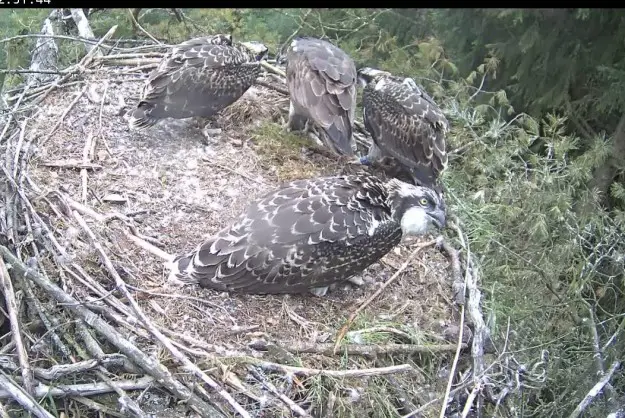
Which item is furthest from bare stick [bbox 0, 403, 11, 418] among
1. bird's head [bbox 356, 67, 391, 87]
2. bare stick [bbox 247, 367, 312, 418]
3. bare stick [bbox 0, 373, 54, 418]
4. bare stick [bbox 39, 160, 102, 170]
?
bird's head [bbox 356, 67, 391, 87]

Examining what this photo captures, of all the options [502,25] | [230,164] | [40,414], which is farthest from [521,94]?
[40,414]

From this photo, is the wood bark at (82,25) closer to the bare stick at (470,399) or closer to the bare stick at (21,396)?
the bare stick at (21,396)

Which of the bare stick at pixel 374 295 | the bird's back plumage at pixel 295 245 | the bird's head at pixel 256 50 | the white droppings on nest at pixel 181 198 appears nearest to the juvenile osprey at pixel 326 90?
the bird's head at pixel 256 50

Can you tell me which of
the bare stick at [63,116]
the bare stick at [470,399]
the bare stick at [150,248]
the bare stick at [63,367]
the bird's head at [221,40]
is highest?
the bird's head at [221,40]

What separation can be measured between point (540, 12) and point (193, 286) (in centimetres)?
441

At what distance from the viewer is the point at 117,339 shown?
4.00 meters

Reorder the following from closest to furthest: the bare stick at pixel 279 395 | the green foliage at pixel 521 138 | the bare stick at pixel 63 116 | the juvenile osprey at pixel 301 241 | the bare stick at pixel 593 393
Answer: the bare stick at pixel 279 395 → the bare stick at pixel 593 393 → the juvenile osprey at pixel 301 241 → the green foliage at pixel 521 138 → the bare stick at pixel 63 116

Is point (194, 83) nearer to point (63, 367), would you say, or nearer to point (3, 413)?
point (63, 367)

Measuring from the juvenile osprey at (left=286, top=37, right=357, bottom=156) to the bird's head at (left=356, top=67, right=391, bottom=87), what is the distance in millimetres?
255

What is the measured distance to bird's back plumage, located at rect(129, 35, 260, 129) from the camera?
5.62 m

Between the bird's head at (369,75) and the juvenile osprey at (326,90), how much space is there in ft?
0.84

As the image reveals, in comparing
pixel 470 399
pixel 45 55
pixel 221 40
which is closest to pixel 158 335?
pixel 470 399

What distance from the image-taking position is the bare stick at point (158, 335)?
3.87 m

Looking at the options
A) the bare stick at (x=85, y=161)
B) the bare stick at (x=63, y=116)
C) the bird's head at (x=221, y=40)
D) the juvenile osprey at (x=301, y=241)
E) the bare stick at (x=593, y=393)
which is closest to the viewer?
the bare stick at (x=593, y=393)
